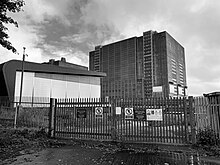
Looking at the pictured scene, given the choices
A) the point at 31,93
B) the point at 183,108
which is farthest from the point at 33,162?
the point at 31,93

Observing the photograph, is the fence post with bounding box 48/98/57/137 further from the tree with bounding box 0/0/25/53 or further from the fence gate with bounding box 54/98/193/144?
the tree with bounding box 0/0/25/53

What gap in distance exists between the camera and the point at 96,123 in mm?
9430

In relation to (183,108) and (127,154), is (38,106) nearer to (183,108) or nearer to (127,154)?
(127,154)

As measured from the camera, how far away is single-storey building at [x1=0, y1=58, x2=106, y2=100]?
98.6 ft

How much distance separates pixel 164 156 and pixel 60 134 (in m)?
6.20


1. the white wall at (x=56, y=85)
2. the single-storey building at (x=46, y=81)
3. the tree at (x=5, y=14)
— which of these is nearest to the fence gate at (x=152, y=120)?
the tree at (x=5, y=14)

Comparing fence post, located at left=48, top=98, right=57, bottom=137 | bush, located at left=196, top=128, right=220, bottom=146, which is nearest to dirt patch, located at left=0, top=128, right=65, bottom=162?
fence post, located at left=48, top=98, right=57, bottom=137

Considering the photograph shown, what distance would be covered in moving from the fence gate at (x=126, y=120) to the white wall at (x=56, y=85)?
2514 centimetres

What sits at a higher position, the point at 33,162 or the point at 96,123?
the point at 96,123

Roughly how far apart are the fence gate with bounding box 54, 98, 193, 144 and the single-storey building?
23.6 m

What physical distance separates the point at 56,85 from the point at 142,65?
106257 millimetres

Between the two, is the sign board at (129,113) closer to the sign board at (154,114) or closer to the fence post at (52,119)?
the sign board at (154,114)

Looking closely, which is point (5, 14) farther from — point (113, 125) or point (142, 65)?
point (142, 65)

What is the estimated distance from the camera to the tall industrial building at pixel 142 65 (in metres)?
128
